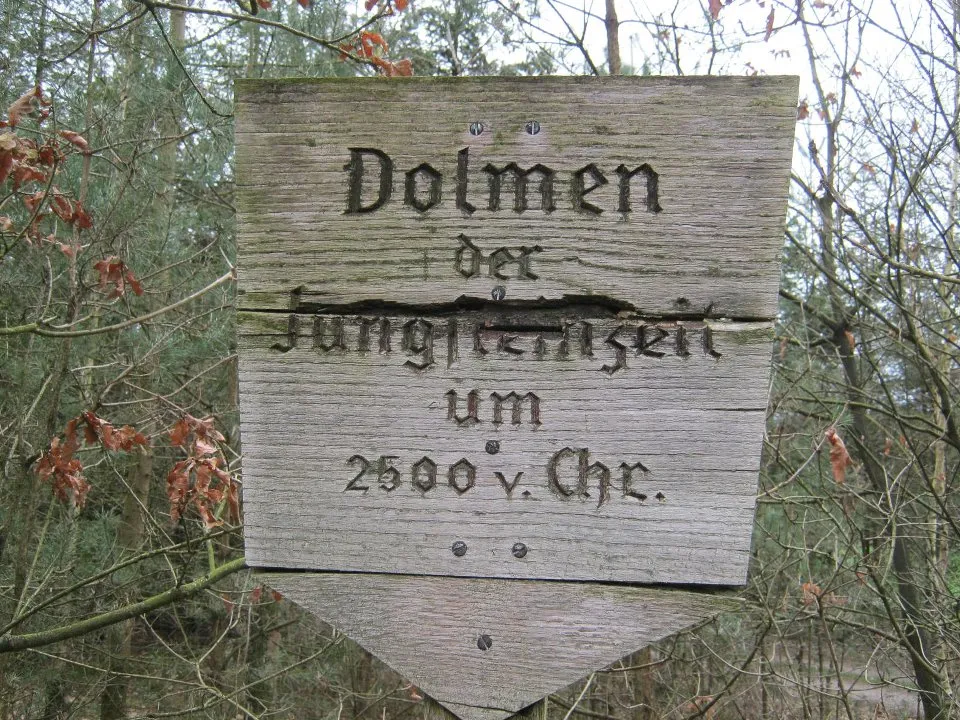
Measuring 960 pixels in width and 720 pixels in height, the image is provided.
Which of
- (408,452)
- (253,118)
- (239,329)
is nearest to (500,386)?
(408,452)

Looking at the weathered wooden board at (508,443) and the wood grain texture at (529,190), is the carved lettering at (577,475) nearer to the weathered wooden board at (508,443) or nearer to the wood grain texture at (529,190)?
the weathered wooden board at (508,443)

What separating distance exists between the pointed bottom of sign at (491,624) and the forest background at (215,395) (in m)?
1.53

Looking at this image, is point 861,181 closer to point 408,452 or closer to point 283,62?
point 283,62

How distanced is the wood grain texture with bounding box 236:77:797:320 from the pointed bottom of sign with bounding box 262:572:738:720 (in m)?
0.45

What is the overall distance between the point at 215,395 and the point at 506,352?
18.1 feet

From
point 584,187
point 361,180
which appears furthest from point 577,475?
point 361,180

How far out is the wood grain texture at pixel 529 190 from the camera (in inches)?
50.4

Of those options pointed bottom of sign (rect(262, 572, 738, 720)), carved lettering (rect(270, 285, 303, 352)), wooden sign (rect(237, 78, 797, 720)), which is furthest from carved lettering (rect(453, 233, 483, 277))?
pointed bottom of sign (rect(262, 572, 738, 720))

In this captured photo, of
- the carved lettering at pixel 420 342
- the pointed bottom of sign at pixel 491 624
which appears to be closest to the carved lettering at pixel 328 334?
the carved lettering at pixel 420 342

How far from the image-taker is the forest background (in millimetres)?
3371

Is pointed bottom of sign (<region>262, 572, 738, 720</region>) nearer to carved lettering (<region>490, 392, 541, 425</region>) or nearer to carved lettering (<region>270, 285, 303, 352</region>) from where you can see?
carved lettering (<region>490, 392, 541, 425</region>)

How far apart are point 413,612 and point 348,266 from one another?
55cm

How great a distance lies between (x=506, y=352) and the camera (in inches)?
51.6

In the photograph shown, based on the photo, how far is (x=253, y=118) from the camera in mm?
1333
